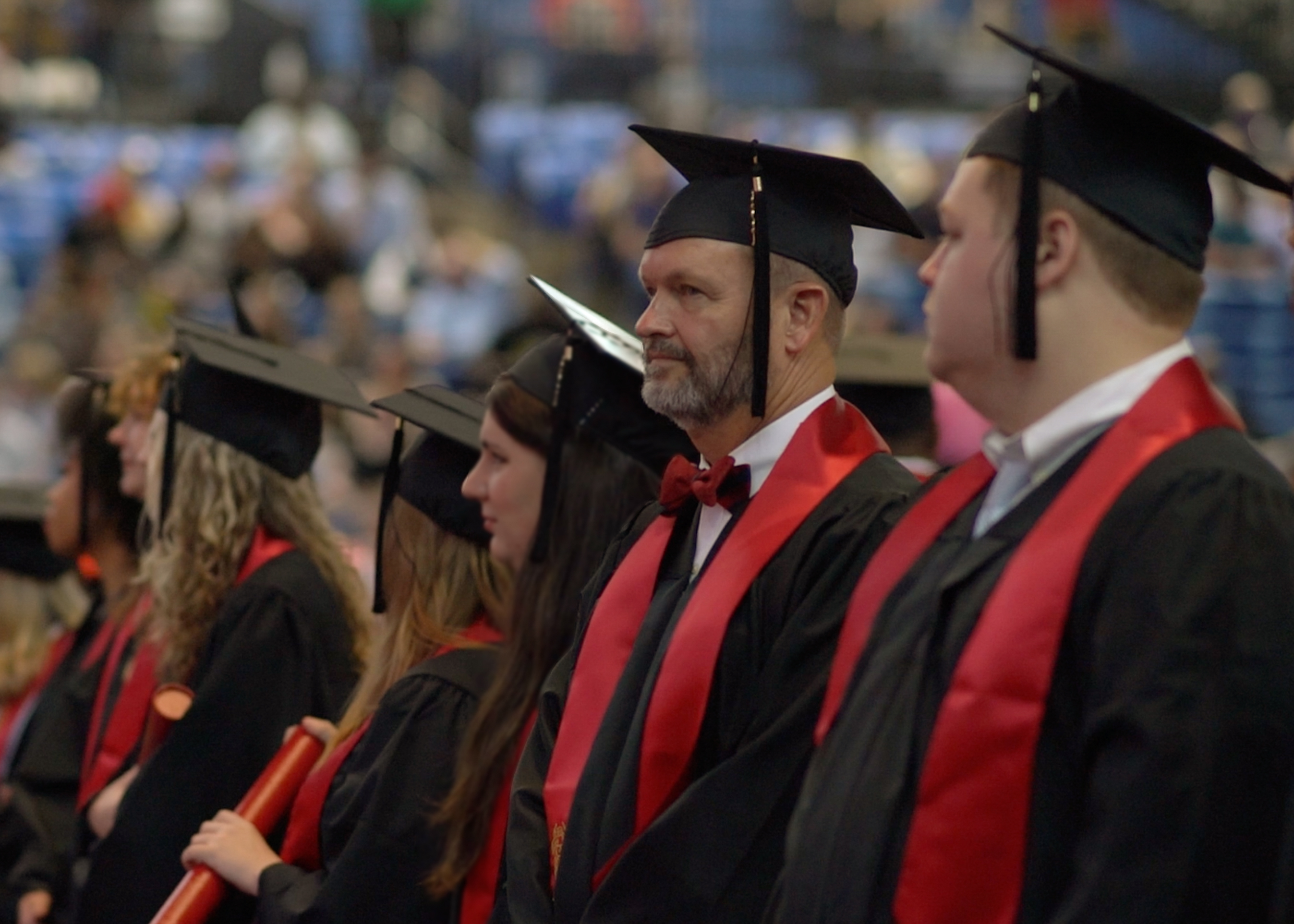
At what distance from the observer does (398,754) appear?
3094 mm

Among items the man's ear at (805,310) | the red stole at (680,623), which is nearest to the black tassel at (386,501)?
the red stole at (680,623)

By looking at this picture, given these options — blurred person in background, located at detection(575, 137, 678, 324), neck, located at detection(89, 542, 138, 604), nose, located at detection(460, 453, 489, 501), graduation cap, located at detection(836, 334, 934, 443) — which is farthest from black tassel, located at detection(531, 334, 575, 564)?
blurred person in background, located at detection(575, 137, 678, 324)

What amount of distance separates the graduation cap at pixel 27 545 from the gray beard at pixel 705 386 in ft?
10.3

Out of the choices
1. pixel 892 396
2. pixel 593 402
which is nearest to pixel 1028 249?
pixel 593 402

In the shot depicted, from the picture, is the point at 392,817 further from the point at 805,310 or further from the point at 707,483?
the point at 805,310

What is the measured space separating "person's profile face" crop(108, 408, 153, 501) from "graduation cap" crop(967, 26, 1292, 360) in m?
2.63

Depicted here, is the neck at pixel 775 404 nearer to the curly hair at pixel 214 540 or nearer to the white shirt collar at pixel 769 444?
the white shirt collar at pixel 769 444

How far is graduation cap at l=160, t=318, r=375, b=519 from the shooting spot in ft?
12.4

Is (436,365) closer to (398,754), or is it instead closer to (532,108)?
(532,108)

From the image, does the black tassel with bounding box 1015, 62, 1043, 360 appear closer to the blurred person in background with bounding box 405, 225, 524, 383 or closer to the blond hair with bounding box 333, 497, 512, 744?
the blond hair with bounding box 333, 497, 512, 744

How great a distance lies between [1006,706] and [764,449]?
0.87 meters

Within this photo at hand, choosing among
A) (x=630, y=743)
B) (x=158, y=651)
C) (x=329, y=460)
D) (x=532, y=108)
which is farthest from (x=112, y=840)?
(x=532, y=108)

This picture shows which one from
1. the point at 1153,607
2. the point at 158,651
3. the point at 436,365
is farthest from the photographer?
the point at 436,365

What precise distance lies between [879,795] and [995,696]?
177 millimetres
